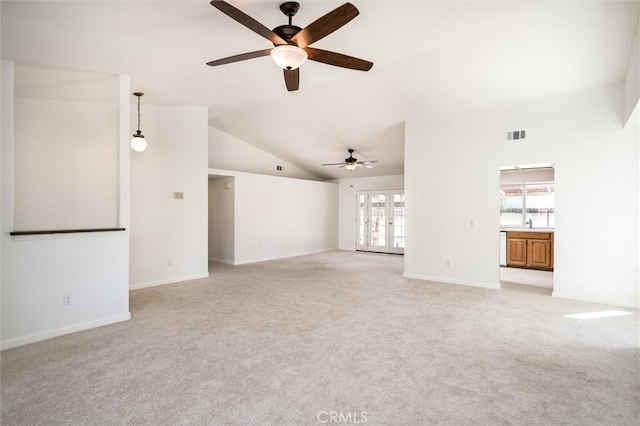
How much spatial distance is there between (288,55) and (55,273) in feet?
10.5

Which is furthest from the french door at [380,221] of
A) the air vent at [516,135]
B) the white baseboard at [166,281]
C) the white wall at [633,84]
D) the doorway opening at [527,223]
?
the white wall at [633,84]

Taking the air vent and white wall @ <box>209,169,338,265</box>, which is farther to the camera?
white wall @ <box>209,169,338,265</box>

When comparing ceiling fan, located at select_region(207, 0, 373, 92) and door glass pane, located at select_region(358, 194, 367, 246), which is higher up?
ceiling fan, located at select_region(207, 0, 373, 92)

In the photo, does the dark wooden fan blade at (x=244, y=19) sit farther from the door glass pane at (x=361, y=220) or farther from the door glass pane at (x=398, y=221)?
the door glass pane at (x=361, y=220)

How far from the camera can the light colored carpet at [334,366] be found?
2.06 meters

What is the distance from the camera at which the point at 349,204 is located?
1052 cm

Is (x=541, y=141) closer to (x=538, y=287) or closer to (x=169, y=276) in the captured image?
(x=538, y=287)

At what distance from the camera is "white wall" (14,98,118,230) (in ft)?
14.6

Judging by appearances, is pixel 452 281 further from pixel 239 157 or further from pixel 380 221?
pixel 239 157

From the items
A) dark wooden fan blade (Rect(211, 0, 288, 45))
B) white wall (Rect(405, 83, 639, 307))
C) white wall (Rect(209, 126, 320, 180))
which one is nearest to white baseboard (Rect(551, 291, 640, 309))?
white wall (Rect(405, 83, 639, 307))

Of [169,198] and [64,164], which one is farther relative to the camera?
[169,198]

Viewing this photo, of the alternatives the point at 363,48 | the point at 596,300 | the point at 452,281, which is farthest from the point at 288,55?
the point at 596,300

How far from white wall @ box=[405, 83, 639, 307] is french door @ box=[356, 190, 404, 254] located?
11.6 ft

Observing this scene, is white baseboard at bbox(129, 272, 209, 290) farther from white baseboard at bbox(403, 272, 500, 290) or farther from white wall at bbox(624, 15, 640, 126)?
white wall at bbox(624, 15, 640, 126)
